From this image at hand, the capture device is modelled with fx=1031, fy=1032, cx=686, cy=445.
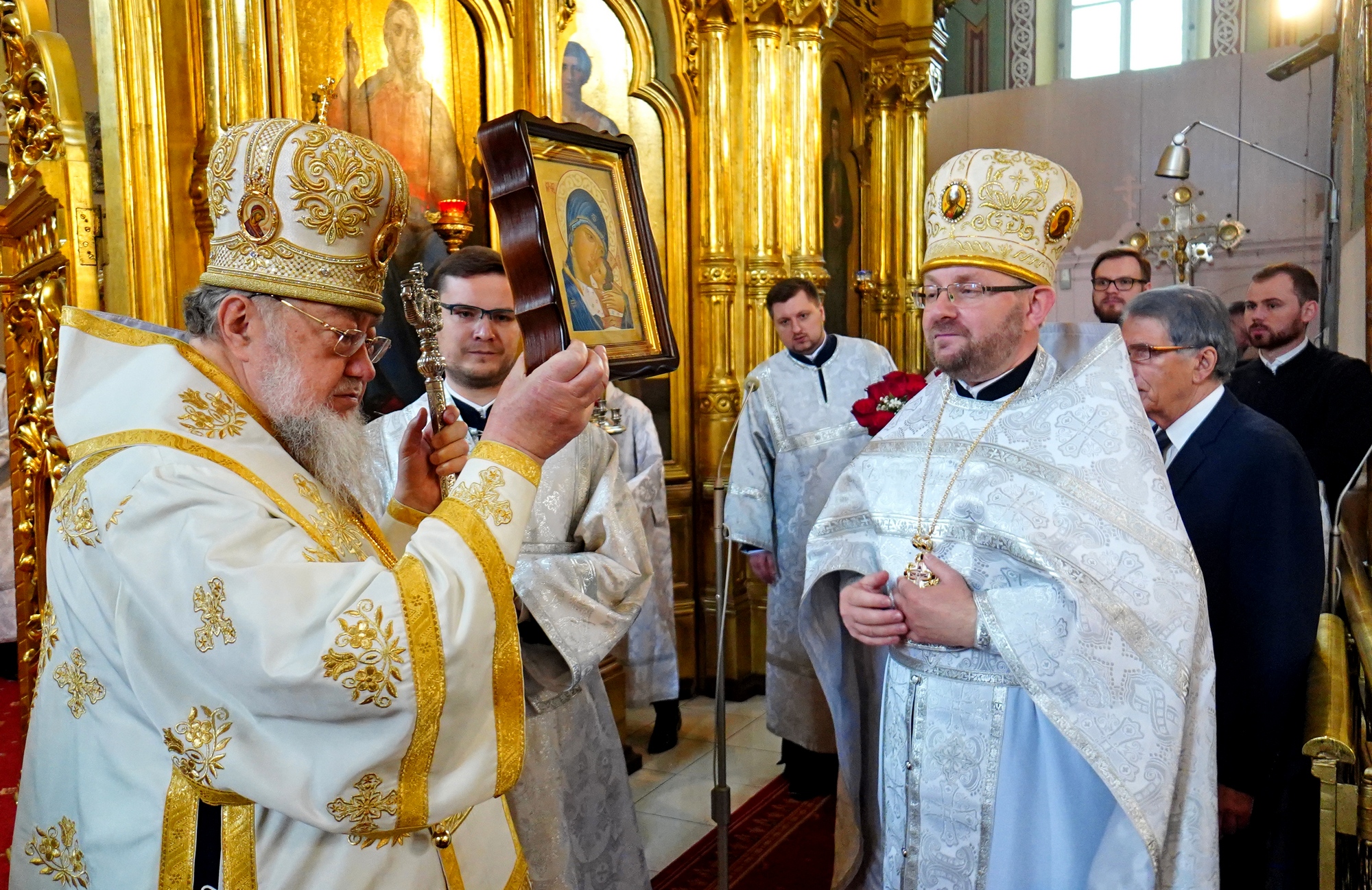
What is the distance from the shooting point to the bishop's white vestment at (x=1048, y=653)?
6.60ft

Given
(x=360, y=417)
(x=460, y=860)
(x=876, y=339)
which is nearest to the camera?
(x=460, y=860)

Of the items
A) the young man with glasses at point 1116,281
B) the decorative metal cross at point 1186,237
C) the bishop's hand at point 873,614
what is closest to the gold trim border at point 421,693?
the bishop's hand at point 873,614

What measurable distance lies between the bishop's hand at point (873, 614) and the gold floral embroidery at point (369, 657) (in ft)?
3.94

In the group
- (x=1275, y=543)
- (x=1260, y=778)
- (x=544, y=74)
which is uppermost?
(x=544, y=74)

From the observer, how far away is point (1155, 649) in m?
2.02

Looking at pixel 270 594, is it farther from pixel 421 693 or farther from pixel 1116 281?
pixel 1116 281

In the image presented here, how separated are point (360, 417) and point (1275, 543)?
193 cm

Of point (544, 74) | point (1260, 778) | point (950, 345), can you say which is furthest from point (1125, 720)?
point (544, 74)

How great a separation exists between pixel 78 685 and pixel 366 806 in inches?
20.3

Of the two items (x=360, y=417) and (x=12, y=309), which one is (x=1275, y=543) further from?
(x=12, y=309)

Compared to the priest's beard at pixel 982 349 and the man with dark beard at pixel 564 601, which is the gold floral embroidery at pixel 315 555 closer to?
the man with dark beard at pixel 564 601

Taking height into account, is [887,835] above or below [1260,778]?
below

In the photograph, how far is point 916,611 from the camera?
7.11 feet

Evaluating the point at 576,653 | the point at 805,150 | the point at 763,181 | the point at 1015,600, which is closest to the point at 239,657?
the point at 576,653
